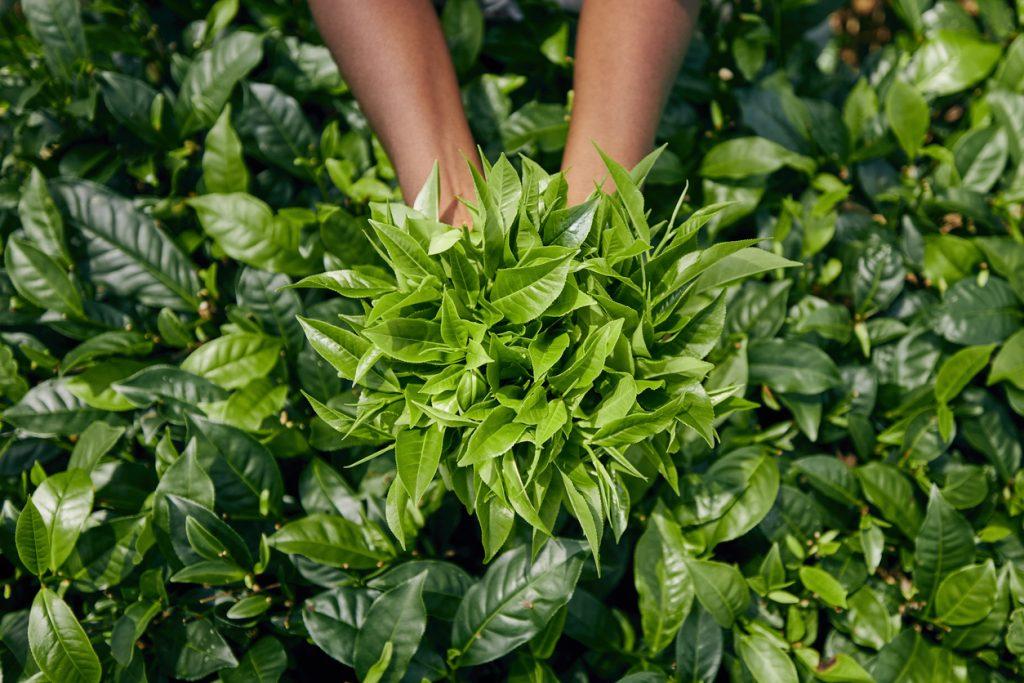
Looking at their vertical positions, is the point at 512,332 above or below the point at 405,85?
below

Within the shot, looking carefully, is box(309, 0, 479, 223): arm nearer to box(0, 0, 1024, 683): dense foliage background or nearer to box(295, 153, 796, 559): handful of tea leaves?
box(0, 0, 1024, 683): dense foliage background

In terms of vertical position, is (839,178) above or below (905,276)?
above

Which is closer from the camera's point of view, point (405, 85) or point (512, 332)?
point (512, 332)

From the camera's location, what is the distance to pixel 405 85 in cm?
108

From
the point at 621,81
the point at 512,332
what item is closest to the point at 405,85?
the point at 621,81

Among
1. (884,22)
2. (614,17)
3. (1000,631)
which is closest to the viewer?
(614,17)

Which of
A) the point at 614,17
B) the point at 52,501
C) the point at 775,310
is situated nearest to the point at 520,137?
the point at 614,17

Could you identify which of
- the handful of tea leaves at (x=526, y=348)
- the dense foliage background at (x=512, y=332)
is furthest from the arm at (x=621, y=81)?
the dense foliage background at (x=512, y=332)

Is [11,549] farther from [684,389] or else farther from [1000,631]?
[1000,631]

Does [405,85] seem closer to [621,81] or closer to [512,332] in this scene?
[621,81]

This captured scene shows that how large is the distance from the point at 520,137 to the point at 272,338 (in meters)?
0.58

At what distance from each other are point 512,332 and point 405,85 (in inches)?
17.1

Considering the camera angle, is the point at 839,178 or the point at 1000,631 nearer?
the point at 1000,631

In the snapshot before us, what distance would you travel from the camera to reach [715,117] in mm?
1519
